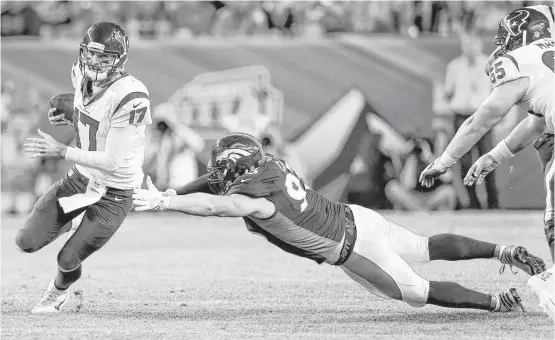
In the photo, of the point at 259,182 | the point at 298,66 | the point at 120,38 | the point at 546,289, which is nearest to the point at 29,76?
the point at 298,66

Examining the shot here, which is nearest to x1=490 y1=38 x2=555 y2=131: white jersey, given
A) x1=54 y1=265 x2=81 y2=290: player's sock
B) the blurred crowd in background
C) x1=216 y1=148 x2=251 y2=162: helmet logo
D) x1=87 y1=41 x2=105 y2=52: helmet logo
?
x1=216 y1=148 x2=251 y2=162: helmet logo

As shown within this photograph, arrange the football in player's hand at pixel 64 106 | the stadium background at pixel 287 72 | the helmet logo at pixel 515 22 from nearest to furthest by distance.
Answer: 1. the helmet logo at pixel 515 22
2. the football in player's hand at pixel 64 106
3. the stadium background at pixel 287 72

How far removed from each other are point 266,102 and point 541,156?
7173 mm

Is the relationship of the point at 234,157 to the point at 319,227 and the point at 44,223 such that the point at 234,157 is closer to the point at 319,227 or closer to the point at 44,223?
the point at 319,227

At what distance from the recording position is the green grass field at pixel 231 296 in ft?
17.7

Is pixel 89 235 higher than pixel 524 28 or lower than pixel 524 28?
lower

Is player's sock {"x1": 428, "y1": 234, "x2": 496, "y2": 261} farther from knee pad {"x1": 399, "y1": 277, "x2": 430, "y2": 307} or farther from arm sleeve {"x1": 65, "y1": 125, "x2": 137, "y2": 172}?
arm sleeve {"x1": 65, "y1": 125, "x2": 137, "y2": 172}

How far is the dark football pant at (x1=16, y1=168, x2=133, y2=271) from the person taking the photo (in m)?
6.17

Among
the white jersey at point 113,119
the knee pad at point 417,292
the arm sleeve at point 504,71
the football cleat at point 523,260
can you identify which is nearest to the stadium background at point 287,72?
the white jersey at point 113,119

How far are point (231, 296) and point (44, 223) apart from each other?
145 cm

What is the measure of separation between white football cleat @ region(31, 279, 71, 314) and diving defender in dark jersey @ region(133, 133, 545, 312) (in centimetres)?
115

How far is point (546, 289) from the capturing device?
5281 millimetres

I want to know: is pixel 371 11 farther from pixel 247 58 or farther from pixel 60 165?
pixel 60 165

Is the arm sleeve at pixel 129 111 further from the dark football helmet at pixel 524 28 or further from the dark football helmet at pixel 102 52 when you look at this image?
the dark football helmet at pixel 524 28
